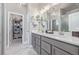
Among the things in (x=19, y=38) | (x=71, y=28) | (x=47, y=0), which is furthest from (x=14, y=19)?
(x=71, y=28)

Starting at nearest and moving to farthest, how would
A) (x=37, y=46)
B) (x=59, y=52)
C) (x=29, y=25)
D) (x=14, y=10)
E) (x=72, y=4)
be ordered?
(x=59, y=52), (x=72, y=4), (x=14, y=10), (x=29, y=25), (x=37, y=46)

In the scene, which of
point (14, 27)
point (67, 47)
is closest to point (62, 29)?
point (67, 47)

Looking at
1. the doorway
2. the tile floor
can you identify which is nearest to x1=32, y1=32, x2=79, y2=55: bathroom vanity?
the tile floor

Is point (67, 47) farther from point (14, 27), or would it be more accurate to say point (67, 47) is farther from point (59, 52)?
point (14, 27)

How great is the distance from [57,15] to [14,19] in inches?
37.1

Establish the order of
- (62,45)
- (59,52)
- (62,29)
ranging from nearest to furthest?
1. (62,45)
2. (59,52)
3. (62,29)

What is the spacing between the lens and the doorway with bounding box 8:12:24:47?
2.16 m

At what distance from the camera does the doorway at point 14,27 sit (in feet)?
7.09

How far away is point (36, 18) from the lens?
8.63 ft

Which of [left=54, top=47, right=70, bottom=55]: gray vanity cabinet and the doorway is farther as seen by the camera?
the doorway

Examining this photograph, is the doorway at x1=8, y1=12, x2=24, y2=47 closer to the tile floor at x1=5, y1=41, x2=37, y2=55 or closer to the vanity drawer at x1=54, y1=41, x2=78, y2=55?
the tile floor at x1=5, y1=41, x2=37, y2=55

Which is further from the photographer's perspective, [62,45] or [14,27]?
[14,27]

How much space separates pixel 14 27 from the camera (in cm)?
217

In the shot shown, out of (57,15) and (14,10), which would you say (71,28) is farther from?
(14,10)
